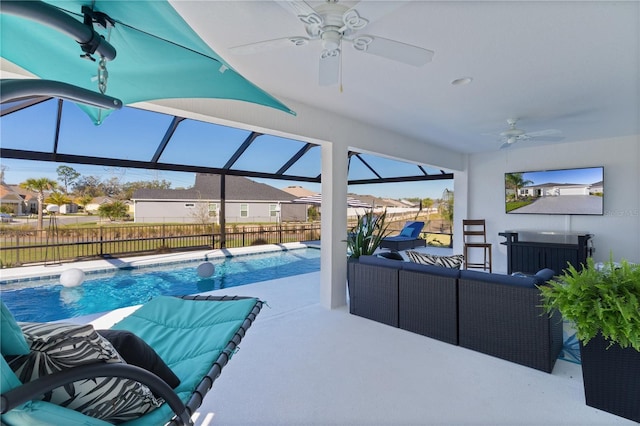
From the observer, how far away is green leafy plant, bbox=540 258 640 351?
1.77 m

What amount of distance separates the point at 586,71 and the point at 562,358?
103 inches

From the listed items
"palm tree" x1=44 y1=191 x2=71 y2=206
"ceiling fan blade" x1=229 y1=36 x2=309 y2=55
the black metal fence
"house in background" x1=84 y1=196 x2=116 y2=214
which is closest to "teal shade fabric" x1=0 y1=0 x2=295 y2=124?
"ceiling fan blade" x1=229 y1=36 x2=309 y2=55

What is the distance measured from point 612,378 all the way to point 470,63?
254 centimetres

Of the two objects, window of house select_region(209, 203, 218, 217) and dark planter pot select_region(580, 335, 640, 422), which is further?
window of house select_region(209, 203, 218, 217)

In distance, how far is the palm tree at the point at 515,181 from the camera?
6371 millimetres

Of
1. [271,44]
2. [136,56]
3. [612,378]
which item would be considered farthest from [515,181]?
[136,56]

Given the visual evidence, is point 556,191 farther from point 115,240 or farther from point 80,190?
point 80,190

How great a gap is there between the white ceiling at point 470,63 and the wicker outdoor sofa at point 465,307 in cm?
187

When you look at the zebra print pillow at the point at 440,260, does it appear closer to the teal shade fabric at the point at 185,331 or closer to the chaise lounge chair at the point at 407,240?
the teal shade fabric at the point at 185,331

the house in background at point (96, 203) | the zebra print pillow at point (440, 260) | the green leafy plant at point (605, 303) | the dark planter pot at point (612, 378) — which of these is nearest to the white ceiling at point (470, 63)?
the green leafy plant at point (605, 303)

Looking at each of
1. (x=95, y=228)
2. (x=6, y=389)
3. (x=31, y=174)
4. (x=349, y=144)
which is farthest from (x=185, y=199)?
(x=6, y=389)

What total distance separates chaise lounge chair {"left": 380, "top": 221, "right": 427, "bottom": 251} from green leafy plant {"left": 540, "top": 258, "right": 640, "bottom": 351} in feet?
23.6

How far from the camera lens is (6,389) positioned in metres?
0.73

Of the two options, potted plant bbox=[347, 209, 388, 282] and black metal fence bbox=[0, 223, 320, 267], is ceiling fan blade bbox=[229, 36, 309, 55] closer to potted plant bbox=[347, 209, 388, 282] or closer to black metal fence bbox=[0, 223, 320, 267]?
potted plant bbox=[347, 209, 388, 282]
